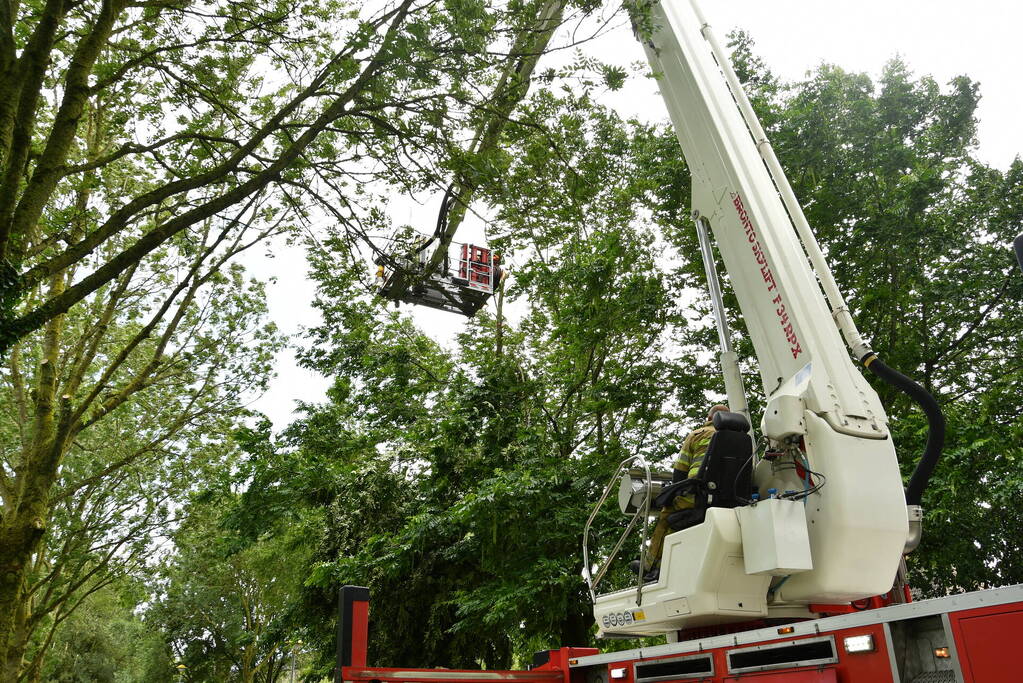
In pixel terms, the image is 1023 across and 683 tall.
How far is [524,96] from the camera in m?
9.49

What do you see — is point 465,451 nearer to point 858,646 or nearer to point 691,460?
point 691,460

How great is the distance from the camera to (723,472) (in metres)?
5.61

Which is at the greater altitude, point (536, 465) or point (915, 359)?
point (915, 359)

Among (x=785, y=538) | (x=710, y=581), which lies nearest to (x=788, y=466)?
(x=785, y=538)

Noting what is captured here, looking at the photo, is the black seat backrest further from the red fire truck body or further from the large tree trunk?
the large tree trunk

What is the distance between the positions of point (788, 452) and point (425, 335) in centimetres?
1883

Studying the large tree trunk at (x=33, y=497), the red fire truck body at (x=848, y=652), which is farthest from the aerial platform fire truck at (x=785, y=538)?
the large tree trunk at (x=33, y=497)

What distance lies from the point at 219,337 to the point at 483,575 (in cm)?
1117

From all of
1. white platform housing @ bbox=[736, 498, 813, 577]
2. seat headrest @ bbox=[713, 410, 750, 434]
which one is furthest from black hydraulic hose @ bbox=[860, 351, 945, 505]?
seat headrest @ bbox=[713, 410, 750, 434]

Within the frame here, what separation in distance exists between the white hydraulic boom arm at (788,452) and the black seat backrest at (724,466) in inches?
7.6

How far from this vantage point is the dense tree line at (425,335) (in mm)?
8906

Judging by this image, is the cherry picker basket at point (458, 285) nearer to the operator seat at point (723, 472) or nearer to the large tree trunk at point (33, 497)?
the large tree trunk at point (33, 497)

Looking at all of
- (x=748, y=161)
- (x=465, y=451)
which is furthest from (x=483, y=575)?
(x=748, y=161)

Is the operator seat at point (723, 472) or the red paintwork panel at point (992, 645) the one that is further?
the operator seat at point (723, 472)
